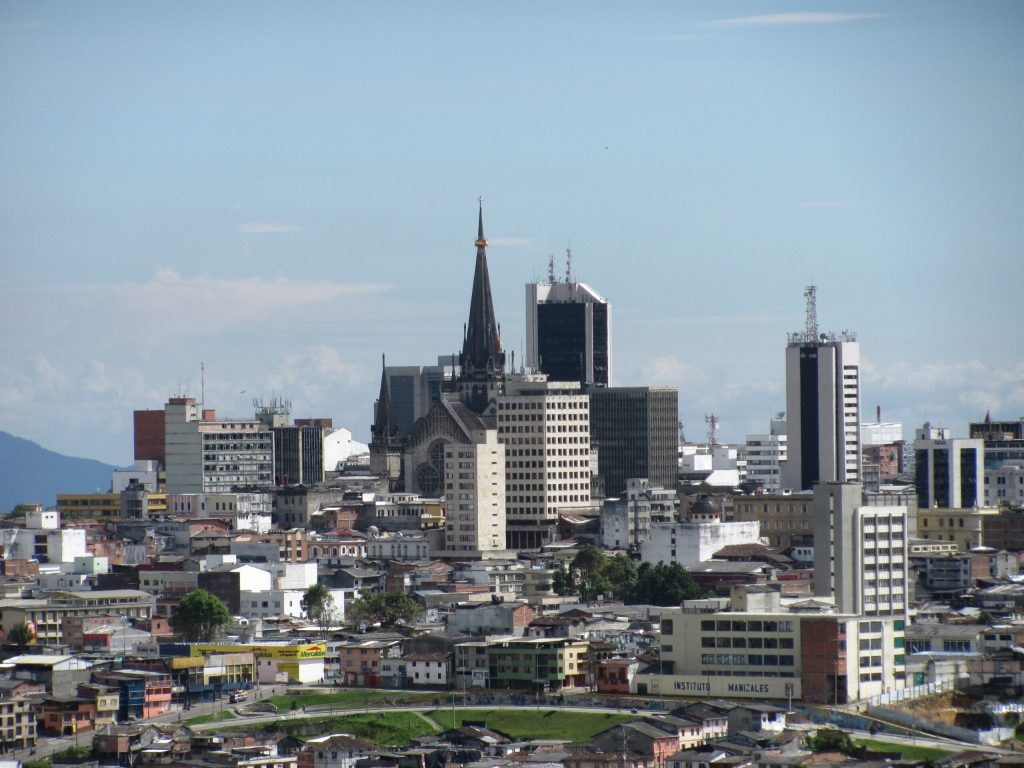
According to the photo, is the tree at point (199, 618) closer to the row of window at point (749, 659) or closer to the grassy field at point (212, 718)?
the grassy field at point (212, 718)

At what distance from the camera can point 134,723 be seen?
143 m

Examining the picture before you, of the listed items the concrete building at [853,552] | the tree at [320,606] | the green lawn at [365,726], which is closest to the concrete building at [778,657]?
the green lawn at [365,726]

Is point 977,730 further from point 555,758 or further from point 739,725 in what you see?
point 555,758

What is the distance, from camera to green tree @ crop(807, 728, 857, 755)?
411 ft

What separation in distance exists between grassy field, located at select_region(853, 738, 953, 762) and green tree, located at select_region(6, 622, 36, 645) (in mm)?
64155

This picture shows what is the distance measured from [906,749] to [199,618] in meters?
61.1

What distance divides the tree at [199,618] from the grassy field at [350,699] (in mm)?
25131

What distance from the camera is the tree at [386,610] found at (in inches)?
7308

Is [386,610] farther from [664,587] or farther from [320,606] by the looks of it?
[664,587]

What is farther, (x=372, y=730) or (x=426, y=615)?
(x=426, y=615)

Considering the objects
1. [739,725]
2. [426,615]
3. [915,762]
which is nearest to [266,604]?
[426,615]

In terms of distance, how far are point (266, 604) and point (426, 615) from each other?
39.3 feet

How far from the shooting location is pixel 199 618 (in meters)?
177

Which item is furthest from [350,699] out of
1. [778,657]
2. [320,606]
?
[320,606]
